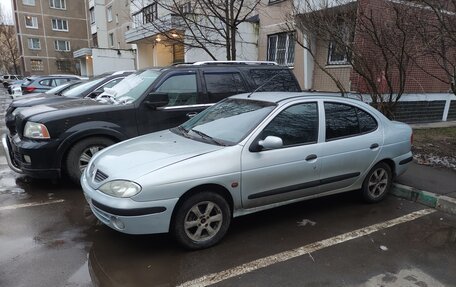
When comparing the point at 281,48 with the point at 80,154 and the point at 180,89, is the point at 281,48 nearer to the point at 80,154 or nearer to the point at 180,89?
the point at 180,89

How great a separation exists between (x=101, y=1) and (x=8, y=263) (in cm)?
3964

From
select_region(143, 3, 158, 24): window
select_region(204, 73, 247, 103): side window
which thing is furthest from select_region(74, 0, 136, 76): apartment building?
select_region(204, 73, 247, 103): side window

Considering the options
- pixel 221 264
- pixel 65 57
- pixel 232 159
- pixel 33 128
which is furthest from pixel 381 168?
pixel 65 57

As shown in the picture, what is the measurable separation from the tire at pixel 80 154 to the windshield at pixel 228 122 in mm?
1440

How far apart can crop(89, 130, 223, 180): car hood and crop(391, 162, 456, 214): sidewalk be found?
10.5ft

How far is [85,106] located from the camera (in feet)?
18.3

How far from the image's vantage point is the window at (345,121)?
4.50 meters

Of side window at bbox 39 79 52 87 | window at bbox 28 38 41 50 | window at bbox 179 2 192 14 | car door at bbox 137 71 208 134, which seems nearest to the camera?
car door at bbox 137 71 208 134

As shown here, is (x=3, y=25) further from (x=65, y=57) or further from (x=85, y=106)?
(x=85, y=106)

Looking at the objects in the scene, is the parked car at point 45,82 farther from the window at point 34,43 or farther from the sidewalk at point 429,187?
the window at point 34,43

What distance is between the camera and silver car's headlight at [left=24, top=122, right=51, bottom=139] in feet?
16.7

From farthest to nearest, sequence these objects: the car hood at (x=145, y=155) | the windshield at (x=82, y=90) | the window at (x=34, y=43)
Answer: the window at (x=34, y=43) → the windshield at (x=82, y=90) → the car hood at (x=145, y=155)

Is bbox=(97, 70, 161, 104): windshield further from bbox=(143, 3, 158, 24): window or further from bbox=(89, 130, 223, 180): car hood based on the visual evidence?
bbox=(143, 3, 158, 24): window

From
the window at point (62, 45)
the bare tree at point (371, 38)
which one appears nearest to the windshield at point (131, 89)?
the bare tree at point (371, 38)
